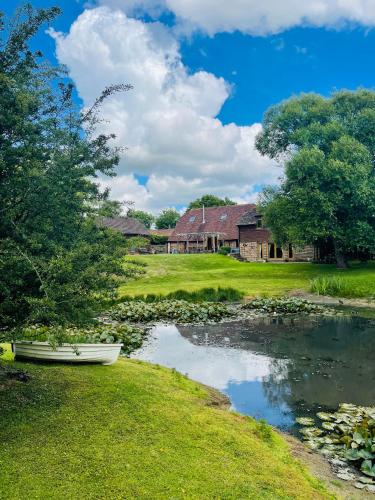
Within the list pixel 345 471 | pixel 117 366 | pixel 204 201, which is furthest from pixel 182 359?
pixel 204 201

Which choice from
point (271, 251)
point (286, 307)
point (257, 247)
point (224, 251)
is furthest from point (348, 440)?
point (224, 251)

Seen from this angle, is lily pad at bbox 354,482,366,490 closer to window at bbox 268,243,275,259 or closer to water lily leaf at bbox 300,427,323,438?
water lily leaf at bbox 300,427,323,438

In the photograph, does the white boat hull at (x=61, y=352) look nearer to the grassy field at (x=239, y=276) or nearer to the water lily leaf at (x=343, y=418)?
the water lily leaf at (x=343, y=418)

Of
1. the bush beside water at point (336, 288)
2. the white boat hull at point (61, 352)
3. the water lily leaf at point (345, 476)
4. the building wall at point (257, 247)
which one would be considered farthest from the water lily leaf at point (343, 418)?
the building wall at point (257, 247)

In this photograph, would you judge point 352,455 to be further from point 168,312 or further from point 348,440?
point 168,312

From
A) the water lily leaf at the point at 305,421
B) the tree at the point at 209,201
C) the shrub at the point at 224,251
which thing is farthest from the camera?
the tree at the point at 209,201

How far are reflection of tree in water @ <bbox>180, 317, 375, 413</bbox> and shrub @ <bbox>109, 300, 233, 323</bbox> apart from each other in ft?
6.23

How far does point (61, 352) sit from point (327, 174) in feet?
101

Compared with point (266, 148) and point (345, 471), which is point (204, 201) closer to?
point (266, 148)

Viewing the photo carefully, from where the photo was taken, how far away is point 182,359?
637 inches

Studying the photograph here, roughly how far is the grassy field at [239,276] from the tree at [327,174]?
302 cm

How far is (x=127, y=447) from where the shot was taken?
21.3 feet

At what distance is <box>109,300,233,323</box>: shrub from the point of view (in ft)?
79.7

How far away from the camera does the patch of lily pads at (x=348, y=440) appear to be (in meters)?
7.68
